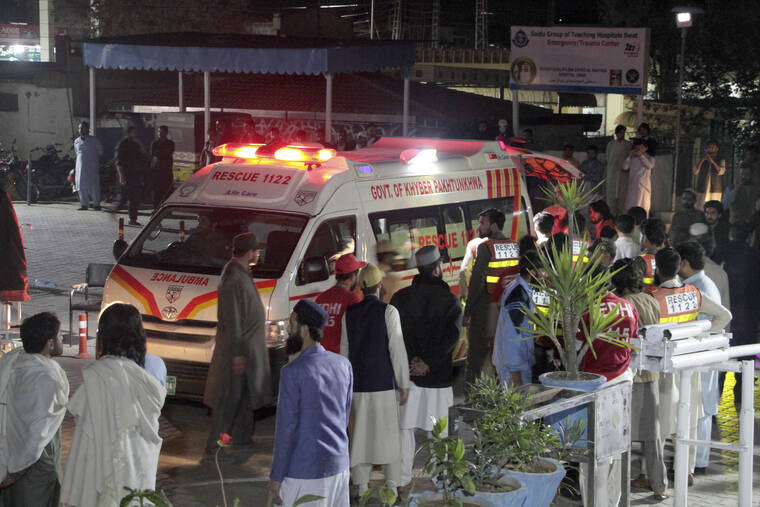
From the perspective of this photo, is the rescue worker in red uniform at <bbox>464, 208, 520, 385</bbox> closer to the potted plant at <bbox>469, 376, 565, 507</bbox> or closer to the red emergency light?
the red emergency light

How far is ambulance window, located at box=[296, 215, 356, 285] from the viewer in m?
9.60

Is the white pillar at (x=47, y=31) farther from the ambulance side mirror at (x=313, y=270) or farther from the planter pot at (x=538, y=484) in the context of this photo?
the planter pot at (x=538, y=484)

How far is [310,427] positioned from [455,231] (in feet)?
19.0

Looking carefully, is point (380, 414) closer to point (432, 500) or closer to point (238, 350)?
point (238, 350)

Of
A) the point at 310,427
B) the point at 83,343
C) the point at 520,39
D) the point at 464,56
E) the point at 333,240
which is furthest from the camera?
the point at 464,56

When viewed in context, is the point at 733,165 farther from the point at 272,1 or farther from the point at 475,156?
the point at 272,1

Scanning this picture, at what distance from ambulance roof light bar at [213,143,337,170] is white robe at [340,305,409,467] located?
2.87 metres

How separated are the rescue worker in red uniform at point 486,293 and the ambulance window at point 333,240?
1.12 metres

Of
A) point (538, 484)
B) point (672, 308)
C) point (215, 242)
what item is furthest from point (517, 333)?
point (538, 484)

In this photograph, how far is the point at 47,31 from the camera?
53188 millimetres

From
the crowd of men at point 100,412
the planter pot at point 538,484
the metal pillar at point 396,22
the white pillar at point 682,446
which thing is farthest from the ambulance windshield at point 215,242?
the metal pillar at point 396,22

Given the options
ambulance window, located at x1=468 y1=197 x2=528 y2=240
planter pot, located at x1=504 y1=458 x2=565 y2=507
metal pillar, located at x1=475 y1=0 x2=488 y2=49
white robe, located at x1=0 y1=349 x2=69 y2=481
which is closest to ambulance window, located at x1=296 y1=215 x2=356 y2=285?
ambulance window, located at x1=468 y1=197 x2=528 y2=240

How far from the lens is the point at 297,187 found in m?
9.77

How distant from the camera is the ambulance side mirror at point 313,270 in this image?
30.5ft
